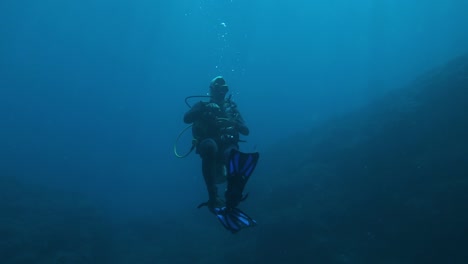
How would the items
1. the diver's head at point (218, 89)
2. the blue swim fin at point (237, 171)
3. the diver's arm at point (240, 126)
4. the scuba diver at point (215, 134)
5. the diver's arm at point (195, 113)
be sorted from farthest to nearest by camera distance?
the diver's head at point (218, 89) < the diver's arm at point (240, 126) < the diver's arm at point (195, 113) < the scuba diver at point (215, 134) < the blue swim fin at point (237, 171)

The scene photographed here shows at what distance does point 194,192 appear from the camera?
132ft

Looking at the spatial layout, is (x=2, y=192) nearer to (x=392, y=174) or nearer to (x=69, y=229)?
(x=69, y=229)

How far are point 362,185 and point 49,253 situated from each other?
15.8m

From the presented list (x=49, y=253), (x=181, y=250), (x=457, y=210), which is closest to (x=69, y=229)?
(x=49, y=253)

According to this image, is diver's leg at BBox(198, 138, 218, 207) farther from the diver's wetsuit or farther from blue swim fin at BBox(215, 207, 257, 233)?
blue swim fin at BBox(215, 207, 257, 233)

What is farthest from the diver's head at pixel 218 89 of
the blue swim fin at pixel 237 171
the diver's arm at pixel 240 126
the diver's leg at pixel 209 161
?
the blue swim fin at pixel 237 171

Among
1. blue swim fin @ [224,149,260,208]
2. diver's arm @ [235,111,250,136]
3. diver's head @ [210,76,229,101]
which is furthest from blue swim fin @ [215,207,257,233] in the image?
diver's head @ [210,76,229,101]

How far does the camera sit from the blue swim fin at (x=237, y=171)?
474cm

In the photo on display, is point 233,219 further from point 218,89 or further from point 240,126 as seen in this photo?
point 218,89

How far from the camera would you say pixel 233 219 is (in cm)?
489

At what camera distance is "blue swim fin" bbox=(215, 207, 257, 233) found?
476 cm

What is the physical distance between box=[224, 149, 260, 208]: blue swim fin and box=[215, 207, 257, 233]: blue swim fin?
0.19m

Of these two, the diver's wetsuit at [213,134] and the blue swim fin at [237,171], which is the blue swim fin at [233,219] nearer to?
the blue swim fin at [237,171]

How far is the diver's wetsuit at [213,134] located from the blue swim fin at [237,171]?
963 millimetres
